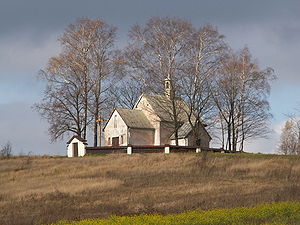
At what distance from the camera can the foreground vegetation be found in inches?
549

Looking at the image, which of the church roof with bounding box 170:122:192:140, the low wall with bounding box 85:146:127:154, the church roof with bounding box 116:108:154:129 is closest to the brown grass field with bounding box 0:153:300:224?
the low wall with bounding box 85:146:127:154

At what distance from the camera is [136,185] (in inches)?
1045

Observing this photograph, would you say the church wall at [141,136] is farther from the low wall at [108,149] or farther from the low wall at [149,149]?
the low wall at [149,149]

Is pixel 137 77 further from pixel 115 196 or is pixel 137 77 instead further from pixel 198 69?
pixel 115 196

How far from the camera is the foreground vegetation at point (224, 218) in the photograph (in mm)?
13938

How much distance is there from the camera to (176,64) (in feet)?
144

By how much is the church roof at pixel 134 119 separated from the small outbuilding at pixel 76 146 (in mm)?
5897

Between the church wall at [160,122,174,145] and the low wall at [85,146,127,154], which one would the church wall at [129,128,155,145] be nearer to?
the church wall at [160,122,174,145]

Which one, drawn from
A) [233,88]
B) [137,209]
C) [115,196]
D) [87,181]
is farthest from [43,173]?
[233,88]

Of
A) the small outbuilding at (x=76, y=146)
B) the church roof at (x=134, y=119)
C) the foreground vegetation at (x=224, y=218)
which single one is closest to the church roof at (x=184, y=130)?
the church roof at (x=134, y=119)

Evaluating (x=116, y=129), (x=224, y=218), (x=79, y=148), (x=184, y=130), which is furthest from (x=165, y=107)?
(x=224, y=218)

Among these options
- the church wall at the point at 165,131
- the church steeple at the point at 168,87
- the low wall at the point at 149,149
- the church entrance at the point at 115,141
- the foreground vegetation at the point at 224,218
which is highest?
the church steeple at the point at 168,87

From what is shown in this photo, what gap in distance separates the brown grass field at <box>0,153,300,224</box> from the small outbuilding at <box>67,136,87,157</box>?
604 centimetres

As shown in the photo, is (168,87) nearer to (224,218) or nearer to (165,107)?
(165,107)
